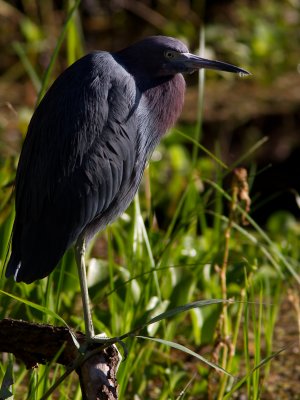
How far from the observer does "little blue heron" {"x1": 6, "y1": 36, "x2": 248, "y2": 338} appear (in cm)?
196

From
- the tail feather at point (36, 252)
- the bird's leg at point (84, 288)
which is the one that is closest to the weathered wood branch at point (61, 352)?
the bird's leg at point (84, 288)

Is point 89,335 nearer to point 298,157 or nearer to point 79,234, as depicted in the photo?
point 79,234

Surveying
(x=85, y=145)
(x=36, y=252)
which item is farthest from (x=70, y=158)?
(x=36, y=252)

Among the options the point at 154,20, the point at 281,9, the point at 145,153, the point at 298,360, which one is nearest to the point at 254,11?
the point at 281,9

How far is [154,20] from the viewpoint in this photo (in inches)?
228

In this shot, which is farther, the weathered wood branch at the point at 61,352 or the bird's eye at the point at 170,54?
the bird's eye at the point at 170,54

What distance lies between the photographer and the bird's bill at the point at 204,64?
202 centimetres

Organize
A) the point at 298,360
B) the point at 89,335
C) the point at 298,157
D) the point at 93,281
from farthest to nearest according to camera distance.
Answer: the point at 298,157 → the point at 298,360 → the point at 93,281 → the point at 89,335

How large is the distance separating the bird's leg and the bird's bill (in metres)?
0.49

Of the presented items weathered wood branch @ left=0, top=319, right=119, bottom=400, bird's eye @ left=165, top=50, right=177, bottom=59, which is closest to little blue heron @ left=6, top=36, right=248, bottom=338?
bird's eye @ left=165, top=50, right=177, bottom=59

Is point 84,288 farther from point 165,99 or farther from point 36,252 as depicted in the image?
point 165,99

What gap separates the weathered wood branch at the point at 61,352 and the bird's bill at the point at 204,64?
660 mm

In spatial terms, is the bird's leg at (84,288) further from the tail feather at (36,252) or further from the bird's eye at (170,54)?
the bird's eye at (170,54)

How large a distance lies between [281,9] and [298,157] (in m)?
1.46
